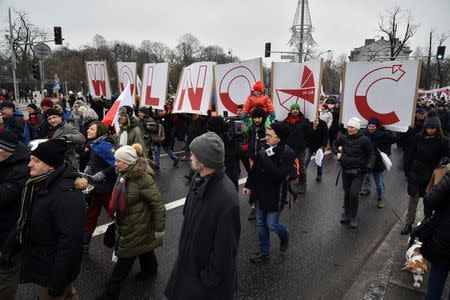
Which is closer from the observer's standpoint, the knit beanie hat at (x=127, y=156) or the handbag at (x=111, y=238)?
the knit beanie hat at (x=127, y=156)

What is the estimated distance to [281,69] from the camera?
6914 millimetres

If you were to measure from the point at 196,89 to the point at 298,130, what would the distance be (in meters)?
2.75

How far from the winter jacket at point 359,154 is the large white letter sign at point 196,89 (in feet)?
11.7

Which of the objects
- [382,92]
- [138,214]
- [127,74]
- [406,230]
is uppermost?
[127,74]

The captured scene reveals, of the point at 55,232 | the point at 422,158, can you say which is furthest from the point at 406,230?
the point at 55,232

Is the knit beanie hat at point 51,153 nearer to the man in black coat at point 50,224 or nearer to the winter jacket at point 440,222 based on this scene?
the man in black coat at point 50,224

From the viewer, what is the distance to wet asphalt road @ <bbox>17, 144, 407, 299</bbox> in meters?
3.67

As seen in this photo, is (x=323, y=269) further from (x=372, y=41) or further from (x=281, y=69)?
(x=372, y=41)

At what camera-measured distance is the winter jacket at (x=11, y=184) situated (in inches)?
108

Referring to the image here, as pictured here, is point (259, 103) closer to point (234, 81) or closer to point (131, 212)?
point (234, 81)

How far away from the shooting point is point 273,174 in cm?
396

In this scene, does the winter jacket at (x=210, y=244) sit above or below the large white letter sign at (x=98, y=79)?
below

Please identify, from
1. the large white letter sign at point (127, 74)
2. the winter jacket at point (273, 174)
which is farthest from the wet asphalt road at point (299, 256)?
the large white letter sign at point (127, 74)

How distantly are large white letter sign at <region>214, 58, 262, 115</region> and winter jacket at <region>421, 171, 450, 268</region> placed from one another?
192 inches
